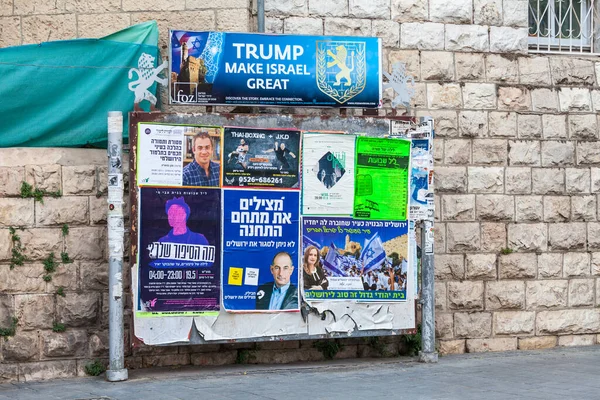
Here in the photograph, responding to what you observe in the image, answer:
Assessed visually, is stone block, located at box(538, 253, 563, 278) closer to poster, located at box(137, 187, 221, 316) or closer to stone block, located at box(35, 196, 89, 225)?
poster, located at box(137, 187, 221, 316)

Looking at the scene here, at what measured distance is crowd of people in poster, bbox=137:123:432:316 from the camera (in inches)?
347

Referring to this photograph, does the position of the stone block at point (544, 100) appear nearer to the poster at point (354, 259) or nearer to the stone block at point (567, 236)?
the stone block at point (567, 236)

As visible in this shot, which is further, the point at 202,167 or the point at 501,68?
the point at 501,68

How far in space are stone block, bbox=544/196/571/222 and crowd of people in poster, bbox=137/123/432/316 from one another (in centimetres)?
229

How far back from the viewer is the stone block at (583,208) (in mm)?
11133

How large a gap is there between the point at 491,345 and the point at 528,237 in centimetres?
136

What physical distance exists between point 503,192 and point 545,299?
1.40 m

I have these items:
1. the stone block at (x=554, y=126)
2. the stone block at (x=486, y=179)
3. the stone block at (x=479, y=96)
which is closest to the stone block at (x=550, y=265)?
the stone block at (x=486, y=179)

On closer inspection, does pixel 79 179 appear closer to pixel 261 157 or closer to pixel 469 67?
pixel 261 157

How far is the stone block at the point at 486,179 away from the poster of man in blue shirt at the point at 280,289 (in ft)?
8.85

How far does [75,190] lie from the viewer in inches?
360

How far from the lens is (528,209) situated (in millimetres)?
10914

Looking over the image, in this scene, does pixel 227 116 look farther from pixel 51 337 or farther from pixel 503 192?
pixel 503 192

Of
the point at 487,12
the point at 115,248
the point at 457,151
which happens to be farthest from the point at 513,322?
the point at 115,248
